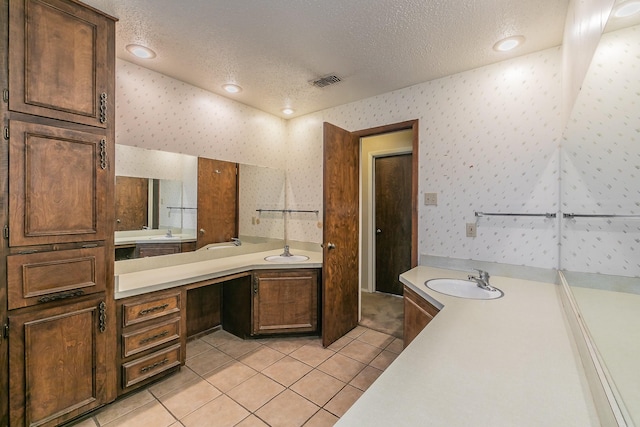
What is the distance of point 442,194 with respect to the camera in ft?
8.14

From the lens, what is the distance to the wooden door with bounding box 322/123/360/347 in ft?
8.45

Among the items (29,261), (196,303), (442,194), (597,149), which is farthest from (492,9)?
(196,303)

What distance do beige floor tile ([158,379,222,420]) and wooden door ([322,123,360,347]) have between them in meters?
1.02

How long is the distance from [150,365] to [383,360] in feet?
5.85

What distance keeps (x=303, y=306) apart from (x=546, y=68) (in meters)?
2.75

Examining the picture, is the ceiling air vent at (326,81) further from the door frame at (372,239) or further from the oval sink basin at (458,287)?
the oval sink basin at (458,287)

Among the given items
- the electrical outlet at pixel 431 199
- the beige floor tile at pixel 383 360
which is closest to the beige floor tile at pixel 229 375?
the beige floor tile at pixel 383 360

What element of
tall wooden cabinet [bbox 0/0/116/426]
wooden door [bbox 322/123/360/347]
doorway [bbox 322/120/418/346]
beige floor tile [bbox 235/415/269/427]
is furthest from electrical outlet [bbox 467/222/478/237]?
tall wooden cabinet [bbox 0/0/116/426]

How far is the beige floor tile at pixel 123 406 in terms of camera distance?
1.71m

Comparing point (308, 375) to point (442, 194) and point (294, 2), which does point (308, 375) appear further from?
point (294, 2)

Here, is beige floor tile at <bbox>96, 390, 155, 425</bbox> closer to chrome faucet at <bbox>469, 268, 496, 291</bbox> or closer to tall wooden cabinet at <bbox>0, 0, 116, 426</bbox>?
tall wooden cabinet at <bbox>0, 0, 116, 426</bbox>

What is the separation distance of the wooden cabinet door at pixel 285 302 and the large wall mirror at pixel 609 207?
198 centimetres

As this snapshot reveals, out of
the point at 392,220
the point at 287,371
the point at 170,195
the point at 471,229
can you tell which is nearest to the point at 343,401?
the point at 287,371

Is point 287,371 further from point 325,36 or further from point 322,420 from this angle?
point 325,36
